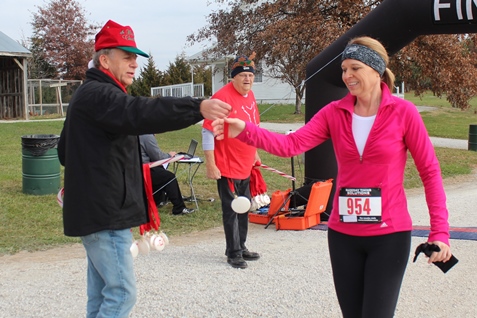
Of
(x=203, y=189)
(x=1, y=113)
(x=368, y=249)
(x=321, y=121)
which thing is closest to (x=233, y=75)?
(x=321, y=121)

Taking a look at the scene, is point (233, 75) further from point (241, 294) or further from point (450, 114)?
point (450, 114)

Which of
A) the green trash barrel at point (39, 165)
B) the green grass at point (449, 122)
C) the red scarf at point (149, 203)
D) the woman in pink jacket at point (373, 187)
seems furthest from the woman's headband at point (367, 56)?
the green grass at point (449, 122)

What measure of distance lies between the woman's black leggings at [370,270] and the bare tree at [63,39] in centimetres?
3780

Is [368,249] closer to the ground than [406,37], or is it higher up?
closer to the ground

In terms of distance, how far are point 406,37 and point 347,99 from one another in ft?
12.0

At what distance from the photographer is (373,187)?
3.05 meters

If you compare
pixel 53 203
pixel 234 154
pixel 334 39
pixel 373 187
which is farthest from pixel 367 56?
pixel 334 39

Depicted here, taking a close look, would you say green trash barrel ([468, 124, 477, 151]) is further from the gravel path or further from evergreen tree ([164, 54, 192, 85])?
evergreen tree ([164, 54, 192, 85])

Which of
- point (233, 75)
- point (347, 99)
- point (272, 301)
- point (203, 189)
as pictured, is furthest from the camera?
point (203, 189)

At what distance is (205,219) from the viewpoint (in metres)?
8.27

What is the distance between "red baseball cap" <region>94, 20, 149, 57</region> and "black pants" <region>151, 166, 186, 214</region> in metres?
5.47

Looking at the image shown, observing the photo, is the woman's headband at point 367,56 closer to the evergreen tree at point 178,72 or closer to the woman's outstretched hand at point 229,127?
the woman's outstretched hand at point 229,127

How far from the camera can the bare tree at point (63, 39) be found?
39.1 m

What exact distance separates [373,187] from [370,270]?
46 cm
